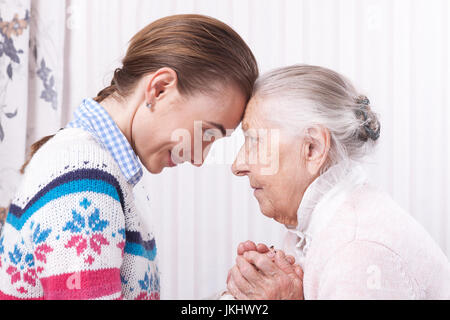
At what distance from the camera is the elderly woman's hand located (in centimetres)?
90

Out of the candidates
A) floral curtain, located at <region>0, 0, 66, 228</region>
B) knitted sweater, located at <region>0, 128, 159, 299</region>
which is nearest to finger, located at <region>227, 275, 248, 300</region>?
knitted sweater, located at <region>0, 128, 159, 299</region>

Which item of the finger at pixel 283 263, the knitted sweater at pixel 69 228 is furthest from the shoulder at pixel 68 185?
the finger at pixel 283 263

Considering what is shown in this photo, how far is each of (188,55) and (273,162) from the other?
299mm

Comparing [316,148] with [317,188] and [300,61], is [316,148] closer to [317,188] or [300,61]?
[317,188]

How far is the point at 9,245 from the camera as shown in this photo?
2.51 ft

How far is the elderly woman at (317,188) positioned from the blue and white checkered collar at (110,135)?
11.6 inches

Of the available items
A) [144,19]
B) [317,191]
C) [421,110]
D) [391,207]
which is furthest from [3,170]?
[421,110]

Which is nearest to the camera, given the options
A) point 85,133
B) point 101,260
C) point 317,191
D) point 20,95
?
point 101,260

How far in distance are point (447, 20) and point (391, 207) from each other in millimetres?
1088

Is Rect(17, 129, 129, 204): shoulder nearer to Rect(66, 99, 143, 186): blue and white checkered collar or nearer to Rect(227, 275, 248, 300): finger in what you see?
Rect(66, 99, 143, 186): blue and white checkered collar

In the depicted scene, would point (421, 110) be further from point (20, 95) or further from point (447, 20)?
point (20, 95)

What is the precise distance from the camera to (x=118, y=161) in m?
0.84

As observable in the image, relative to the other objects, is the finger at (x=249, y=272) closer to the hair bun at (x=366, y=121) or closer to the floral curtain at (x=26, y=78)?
the hair bun at (x=366, y=121)

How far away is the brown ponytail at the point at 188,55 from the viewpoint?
2.95 feet
